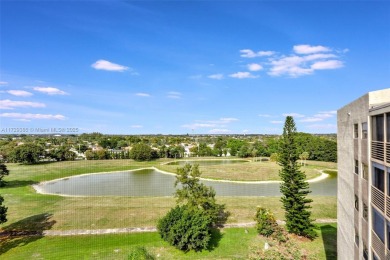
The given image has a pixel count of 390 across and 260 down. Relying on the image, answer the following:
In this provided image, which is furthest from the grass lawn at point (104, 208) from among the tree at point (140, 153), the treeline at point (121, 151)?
the tree at point (140, 153)

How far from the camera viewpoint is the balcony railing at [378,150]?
22.1 feet

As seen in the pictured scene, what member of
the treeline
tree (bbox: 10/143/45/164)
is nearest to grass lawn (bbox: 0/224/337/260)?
the treeline

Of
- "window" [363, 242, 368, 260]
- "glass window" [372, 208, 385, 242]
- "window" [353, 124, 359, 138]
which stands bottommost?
"window" [363, 242, 368, 260]

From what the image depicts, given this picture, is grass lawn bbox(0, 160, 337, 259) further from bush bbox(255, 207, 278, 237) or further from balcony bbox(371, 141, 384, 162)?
balcony bbox(371, 141, 384, 162)

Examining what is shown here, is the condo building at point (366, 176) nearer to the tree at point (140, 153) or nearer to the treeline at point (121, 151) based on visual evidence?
the treeline at point (121, 151)

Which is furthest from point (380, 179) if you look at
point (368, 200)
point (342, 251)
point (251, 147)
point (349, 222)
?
point (251, 147)

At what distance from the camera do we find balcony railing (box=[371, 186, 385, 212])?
6.79m

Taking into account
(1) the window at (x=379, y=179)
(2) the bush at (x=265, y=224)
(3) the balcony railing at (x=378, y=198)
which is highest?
(1) the window at (x=379, y=179)

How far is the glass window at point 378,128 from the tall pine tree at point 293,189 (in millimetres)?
10929

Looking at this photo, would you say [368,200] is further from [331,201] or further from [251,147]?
[251,147]

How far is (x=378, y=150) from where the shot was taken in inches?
277

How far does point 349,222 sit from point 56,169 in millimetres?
47142

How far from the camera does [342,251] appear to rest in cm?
1123

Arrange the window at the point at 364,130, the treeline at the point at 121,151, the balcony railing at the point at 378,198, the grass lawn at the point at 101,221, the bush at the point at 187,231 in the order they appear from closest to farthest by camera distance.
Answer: the balcony railing at the point at 378,198 < the window at the point at 364,130 < the bush at the point at 187,231 < the grass lawn at the point at 101,221 < the treeline at the point at 121,151
